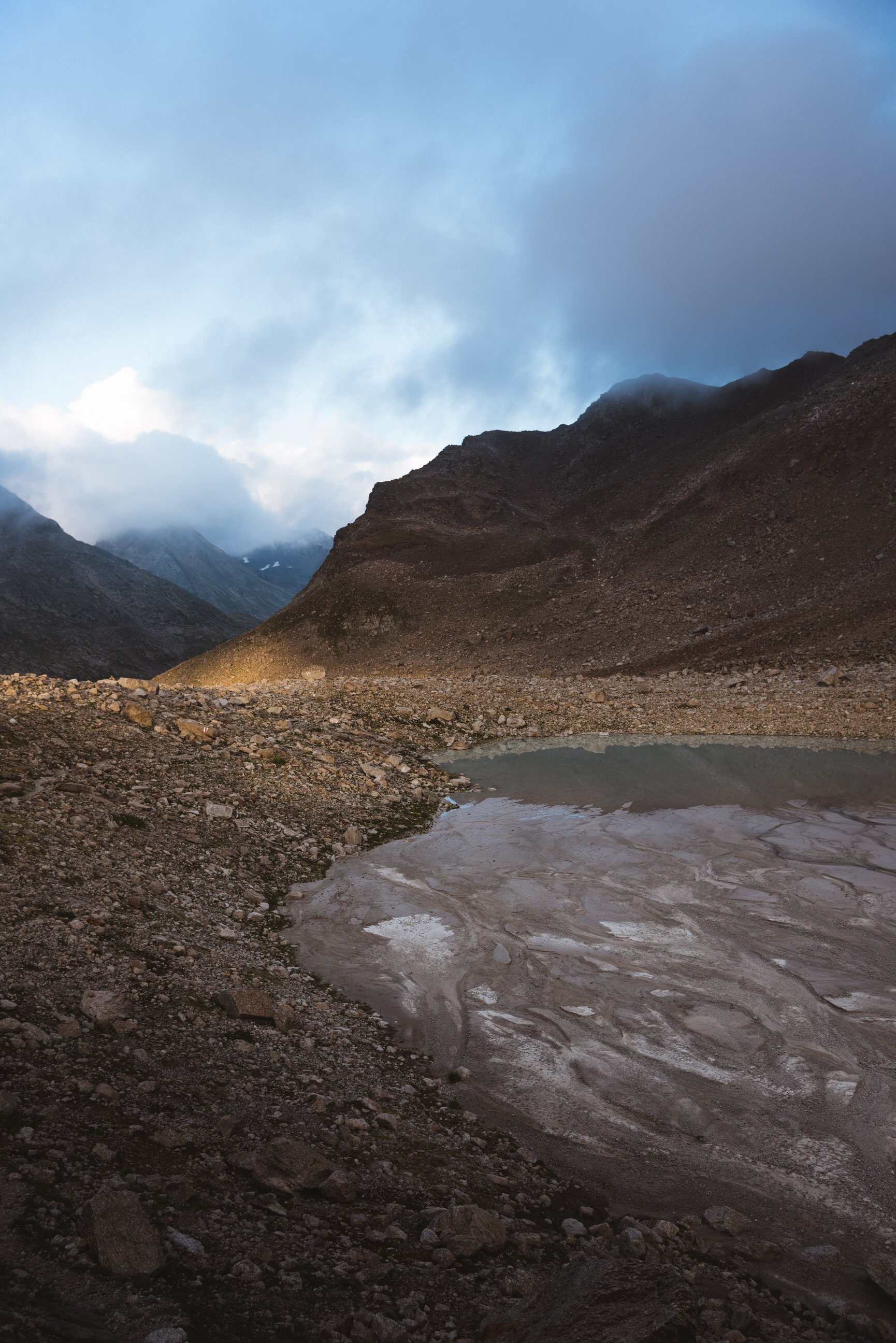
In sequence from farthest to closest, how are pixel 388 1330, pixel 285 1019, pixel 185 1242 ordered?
pixel 285 1019, pixel 185 1242, pixel 388 1330

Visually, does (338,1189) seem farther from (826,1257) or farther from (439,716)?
(439,716)

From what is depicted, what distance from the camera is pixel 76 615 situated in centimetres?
15012

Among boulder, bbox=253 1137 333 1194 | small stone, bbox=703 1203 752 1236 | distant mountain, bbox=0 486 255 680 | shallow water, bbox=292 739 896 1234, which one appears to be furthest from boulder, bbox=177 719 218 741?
distant mountain, bbox=0 486 255 680

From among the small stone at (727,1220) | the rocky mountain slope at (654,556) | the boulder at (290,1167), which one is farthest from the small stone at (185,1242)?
the rocky mountain slope at (654,556)

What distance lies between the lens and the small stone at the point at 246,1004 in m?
5.37

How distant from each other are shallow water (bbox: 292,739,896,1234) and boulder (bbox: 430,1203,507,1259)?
104 centimetres

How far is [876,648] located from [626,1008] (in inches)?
1138

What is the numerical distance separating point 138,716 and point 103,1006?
335 inches

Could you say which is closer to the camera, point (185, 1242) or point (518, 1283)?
point (185, 1242)

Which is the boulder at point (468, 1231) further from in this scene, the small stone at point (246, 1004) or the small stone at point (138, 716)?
the small stone at point (138, 716)

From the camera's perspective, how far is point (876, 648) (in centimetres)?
2920

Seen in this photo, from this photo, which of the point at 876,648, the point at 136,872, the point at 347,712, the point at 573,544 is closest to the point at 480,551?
the point at 573,544

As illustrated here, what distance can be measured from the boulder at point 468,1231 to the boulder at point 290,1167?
0.63m

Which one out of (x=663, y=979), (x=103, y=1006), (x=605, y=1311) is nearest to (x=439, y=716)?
(x=663, y=979)
